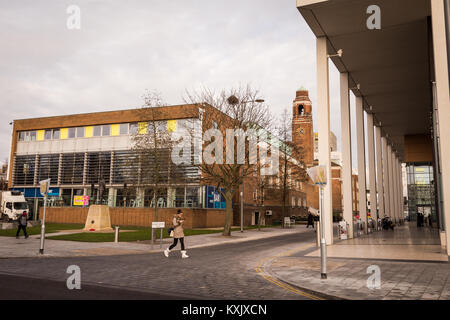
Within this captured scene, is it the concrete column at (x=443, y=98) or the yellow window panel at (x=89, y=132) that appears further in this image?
the yellow window panel at (x=89, y=132)

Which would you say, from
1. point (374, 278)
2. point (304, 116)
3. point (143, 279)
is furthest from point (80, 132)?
point (304, 116)

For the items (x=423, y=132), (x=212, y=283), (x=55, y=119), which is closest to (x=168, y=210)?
(x=55, y=119)

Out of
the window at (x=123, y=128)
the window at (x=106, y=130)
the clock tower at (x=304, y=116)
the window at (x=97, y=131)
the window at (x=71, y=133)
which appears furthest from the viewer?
the clock tower at (x=304, y=116)

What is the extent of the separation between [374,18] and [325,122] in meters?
5.87

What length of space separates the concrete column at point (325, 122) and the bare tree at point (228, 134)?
7002mm

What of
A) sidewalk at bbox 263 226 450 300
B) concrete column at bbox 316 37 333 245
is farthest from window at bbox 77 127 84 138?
sidewalk at bbox 263 226 450 300

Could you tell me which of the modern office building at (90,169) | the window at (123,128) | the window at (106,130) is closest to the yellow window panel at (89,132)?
the modern office building at (90,169)

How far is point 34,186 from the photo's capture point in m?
47.5

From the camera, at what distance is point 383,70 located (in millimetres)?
27188

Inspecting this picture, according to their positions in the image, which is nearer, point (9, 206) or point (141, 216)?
point (141, 216)

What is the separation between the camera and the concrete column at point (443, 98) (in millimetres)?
13594

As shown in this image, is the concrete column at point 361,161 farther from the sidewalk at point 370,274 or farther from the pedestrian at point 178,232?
the pedestrian at point 178,232

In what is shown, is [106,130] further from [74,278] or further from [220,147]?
[74,278]

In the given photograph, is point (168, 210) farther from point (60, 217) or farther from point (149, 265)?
point (149, 265)
